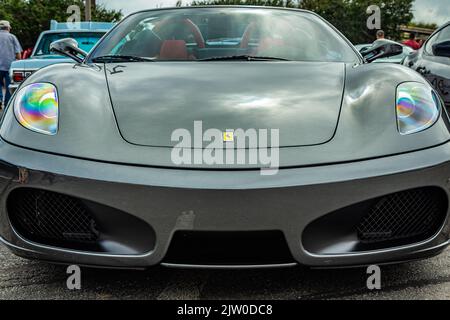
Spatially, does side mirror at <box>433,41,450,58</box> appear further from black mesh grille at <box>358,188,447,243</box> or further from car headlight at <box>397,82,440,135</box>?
black mesh grille at <box>358,188,447,243</box>

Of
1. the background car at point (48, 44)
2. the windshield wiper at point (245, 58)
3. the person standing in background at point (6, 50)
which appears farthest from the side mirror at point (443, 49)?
the person standing in background at point (6, 50)

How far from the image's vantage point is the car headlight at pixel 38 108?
2.13 metres

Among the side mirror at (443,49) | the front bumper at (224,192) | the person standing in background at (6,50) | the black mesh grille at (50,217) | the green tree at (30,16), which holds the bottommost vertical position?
the green tree at (30,16)

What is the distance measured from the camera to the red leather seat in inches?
120

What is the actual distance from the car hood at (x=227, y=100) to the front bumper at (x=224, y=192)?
0.67ft

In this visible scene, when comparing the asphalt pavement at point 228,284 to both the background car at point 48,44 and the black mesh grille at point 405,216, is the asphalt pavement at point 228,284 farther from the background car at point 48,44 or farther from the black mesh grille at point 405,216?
the background car at point 48,44

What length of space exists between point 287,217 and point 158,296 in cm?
61

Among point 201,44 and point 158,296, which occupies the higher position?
point 201,44

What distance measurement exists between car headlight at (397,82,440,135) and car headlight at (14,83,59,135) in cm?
127

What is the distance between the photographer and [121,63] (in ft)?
9.23

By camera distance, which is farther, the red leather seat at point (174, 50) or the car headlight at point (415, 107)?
the red leather seat at point (174, 50)

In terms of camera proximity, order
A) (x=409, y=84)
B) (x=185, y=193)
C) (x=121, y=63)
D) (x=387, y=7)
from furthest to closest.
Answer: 1. (x=387, y=7)
2. (x=121, y=63)
3. (x=409, y=84)
4. (x=185, y=193)

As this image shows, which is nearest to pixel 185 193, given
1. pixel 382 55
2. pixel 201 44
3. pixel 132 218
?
pixel 132 218

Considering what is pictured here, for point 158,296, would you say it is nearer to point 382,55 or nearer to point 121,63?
point 121,63
